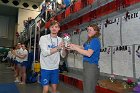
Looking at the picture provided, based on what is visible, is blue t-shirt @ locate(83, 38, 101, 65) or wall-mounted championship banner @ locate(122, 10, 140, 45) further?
wall-mounted championship banner @ locate(122, 10, 140, 45)

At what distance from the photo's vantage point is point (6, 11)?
2469cm

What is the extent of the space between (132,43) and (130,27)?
1.22 feet

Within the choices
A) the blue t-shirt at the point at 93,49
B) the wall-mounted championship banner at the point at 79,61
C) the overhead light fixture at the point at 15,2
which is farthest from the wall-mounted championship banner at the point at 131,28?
the overhead light fixture at the point at 15,2

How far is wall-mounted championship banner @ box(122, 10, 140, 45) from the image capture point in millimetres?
4535

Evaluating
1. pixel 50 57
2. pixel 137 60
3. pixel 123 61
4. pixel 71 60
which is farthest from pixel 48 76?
pixel 71 60

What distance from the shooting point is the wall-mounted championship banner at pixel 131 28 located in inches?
179

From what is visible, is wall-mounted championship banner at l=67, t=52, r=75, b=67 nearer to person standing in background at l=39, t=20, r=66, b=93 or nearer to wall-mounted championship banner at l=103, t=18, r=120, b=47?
wall-mounted championship banner at l=103, t=18, r=120, b=47

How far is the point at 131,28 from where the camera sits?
15.5 feet

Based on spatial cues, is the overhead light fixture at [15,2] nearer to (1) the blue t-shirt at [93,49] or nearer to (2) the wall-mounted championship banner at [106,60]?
(2) the wall-mounted championship banner at [106,60]

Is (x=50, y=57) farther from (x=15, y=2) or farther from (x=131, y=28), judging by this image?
(x=15, y=2)

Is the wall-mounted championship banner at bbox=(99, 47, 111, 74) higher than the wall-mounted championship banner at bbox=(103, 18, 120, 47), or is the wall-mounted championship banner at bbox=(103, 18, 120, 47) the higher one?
the wall-mounted championship banner at bbox=(103, 18, 120, 47)

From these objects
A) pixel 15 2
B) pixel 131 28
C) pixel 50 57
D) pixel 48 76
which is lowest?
pixel 48 76

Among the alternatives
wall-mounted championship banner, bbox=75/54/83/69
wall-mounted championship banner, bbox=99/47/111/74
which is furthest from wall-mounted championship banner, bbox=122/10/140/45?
wall-mounted championship banner, bbox=75/54/83/69

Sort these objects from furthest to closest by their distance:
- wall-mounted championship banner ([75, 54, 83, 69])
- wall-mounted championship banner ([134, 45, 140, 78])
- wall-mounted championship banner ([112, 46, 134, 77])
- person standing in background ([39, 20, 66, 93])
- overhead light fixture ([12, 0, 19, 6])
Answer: overhead light fixture ([12, 0, 19, 6])
wall-mounted championship banner ([75, 54, 83, 69])
wall-mounted championship banner ([112, 46, 134, 77])
wall-mounted championship banner ([134, 45, 140, 78])
person standing in background ([39, 20, 66, 93])
